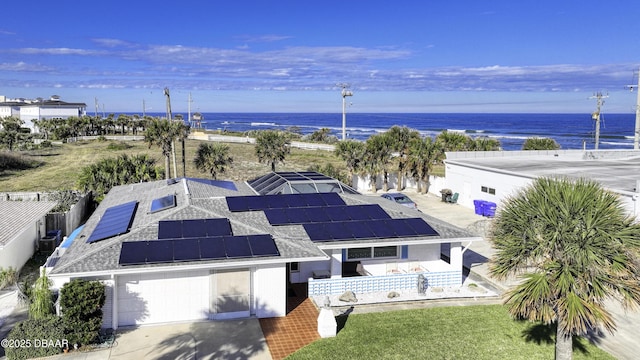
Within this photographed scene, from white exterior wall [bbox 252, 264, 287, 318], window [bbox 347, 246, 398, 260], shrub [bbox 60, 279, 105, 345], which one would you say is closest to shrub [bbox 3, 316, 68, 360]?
shrub [bbox 60, 279, 105, 345]

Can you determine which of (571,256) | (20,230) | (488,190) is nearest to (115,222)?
(20,230)

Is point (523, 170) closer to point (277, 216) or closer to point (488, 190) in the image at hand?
point (488, 190)

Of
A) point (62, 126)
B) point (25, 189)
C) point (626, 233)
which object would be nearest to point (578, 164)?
point (626, 233)

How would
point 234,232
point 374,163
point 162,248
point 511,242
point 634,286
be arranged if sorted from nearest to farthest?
point 634,286 < point 511,242 < point 162,248 < point 234,232 < point 374,163

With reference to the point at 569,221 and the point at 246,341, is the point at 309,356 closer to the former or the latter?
the point at 246,341

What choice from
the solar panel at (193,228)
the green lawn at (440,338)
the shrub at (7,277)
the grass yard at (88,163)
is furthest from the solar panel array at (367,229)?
the grass yard at (88,163)

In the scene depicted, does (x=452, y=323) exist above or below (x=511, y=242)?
below
